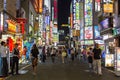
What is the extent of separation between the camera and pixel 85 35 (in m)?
99.5

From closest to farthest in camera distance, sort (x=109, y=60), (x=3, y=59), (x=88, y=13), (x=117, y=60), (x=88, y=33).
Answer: (x=3, y=59), (x=117, y=60), (x=109, y=60), (x=88, y=13), (x=88, y=33)

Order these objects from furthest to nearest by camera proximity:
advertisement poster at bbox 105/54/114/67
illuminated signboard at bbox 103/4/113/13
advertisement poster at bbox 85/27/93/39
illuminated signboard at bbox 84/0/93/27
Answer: advertisement poster at bbox 85/27/93/39 → illuminated signboard at bbox 84/0/93/27 → illuminated signboard at bbox 103/4/113/13 → advertisement poster at bbox 105/54/114/67

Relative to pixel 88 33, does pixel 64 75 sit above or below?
below

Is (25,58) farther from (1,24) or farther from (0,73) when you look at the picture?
(0,73)

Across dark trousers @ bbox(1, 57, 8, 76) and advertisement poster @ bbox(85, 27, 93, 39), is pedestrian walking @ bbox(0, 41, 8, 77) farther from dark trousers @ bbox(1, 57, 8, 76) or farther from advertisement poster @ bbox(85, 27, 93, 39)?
advertisement poster @ bbox(85, 27, 93, 39)

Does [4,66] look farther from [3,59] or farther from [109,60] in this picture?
[109,60]

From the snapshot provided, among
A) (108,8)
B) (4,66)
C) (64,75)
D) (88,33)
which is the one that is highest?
(108,8)

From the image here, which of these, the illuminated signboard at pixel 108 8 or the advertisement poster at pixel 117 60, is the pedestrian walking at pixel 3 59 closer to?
the advertisement poster at pixel 117 60

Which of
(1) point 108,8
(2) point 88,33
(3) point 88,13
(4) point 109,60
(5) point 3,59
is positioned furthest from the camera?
(2) point 88,33

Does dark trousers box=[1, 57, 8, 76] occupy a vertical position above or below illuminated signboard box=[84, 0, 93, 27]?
below

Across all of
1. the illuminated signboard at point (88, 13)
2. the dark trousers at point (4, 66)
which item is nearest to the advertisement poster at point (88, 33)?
the illuminated signboard at point (88, 13)

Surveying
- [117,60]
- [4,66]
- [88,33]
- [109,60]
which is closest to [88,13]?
[88,33]

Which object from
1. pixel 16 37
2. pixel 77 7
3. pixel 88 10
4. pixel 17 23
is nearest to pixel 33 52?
pixel 16 37

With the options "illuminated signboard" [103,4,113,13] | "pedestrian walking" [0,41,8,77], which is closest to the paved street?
"pedestrian walking" [0,41,8,77]
